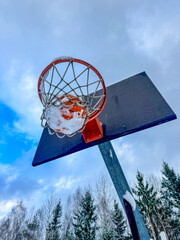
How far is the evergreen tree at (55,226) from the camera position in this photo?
401 inches

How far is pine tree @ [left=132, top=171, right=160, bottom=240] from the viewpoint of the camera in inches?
401

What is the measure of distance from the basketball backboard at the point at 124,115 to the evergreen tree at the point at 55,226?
1094 cm

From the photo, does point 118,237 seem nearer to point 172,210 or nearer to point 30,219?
point 172,210

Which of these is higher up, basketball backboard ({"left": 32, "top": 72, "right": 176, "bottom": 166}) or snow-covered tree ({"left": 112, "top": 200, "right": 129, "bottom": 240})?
basketball backboard ({"left": 32, "top": 72, "right": 176, "bottom": 166})

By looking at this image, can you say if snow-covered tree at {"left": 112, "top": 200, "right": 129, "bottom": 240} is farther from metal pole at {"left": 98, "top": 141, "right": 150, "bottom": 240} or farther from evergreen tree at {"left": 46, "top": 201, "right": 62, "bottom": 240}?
metal pole at {"left": 98, "top": 141, "right": 150, "bottom": 240}

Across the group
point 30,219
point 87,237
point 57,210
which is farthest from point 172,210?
point 30,219

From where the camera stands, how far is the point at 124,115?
203cm

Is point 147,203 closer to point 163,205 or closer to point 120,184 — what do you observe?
point 163,205

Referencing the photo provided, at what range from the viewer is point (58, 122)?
1547 mm

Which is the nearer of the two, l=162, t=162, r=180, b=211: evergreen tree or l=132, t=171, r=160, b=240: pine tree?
l=162, t=162, r=180, b=211: evergreen tree

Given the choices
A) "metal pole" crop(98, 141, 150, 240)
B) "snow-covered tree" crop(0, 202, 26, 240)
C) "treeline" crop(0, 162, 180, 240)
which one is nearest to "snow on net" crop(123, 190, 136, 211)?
"metal pole" crop(98, 141, 150, 240)

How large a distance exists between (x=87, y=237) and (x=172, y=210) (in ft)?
20.2

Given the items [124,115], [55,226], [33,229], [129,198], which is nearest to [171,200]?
[55,226]

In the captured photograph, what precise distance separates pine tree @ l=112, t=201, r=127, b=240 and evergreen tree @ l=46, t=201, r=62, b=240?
4.42 meters
